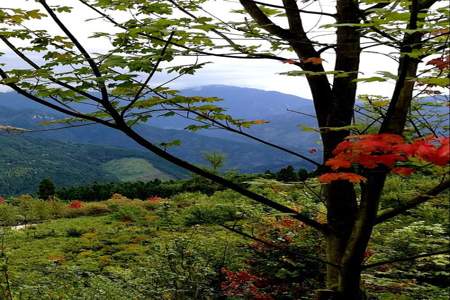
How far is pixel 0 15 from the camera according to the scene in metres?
2.98

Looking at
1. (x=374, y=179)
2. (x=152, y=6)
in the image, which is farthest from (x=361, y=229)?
(x=152, y=6)

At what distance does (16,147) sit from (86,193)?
152 meters

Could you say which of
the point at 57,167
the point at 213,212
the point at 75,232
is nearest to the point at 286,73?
the point at 213,212

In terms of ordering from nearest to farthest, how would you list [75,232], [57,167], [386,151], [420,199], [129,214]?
1. [386,151]
2. [420,199]
3. [75,232]
4. [129,214]
5. [57,167]

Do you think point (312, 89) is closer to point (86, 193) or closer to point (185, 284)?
point (185, 284)

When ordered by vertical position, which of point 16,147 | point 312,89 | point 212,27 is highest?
point 212,27

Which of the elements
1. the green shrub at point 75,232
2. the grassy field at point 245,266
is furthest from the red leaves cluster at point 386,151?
the green shrub at point 75,232

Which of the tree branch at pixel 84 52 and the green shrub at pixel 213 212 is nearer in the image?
the tree branch at pixel 84 52

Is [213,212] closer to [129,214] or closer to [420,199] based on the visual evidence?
[420,199]

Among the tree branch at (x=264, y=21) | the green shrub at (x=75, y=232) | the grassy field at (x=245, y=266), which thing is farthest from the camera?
the green shrub at (x=75, y=232)

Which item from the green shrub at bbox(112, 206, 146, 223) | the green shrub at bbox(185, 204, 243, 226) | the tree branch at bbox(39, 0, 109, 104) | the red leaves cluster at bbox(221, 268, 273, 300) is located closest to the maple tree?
the tree branch at bbox(39, 0, 109, 104)

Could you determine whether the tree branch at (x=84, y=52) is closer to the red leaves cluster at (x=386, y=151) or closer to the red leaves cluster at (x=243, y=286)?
the red leaves cluster at (x=386, y=151)

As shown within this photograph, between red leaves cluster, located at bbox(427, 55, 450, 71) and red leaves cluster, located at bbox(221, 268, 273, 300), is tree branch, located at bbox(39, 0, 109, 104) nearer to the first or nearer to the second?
red leaves cluster, located at bbox(427, 55, 450, 71)

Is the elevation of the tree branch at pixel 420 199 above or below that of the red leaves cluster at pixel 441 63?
below
